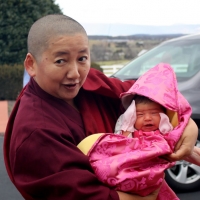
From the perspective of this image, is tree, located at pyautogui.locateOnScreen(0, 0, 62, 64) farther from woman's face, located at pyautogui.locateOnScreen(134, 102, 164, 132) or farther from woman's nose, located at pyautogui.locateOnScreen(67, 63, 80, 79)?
woman's nose, located at pyautogui.locateOnScreen(67, 63, 80, 79)

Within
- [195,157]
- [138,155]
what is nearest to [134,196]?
[138,155]

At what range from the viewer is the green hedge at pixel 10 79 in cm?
1448

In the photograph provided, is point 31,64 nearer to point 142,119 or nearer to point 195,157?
point 142,119

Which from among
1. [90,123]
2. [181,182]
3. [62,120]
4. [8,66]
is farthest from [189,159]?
[8,66]

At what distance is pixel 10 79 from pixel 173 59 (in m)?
8.91

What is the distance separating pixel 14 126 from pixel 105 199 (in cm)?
46

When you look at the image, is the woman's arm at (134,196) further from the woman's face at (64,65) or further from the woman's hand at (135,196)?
the woman's face at (64,65)

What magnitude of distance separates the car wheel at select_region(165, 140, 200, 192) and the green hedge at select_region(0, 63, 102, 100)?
31.1 ft

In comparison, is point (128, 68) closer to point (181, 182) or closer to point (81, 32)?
point (181, 182)

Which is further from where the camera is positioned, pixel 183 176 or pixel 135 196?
pixel 183 176

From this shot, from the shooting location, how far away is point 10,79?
47.9 feet

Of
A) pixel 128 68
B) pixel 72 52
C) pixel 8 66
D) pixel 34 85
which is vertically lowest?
pixel 8 66

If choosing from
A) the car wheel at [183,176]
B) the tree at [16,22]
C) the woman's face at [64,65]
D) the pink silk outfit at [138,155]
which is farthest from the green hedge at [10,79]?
the woman's face at [64,65]

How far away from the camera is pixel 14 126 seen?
1.98m
